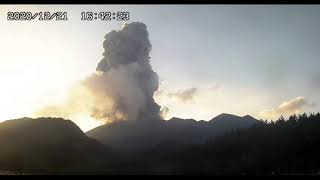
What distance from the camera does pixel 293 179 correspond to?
69.0 ft
